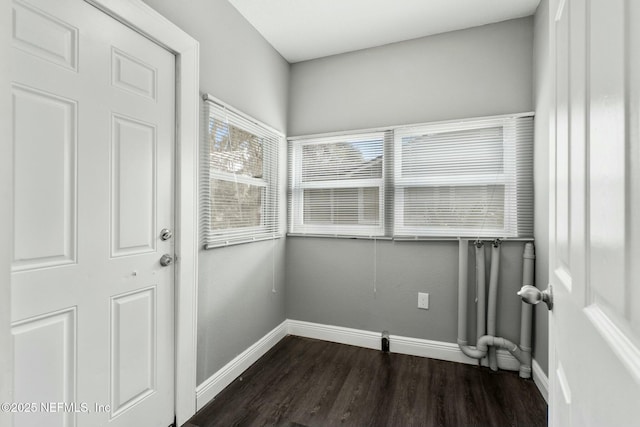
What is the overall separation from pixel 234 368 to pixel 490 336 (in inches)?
73.6

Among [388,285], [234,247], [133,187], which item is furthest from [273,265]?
[133,187]

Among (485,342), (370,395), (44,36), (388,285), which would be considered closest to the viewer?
(44,36)

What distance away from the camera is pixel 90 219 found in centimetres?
123

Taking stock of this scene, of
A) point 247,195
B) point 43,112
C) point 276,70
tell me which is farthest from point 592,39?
point 276,70

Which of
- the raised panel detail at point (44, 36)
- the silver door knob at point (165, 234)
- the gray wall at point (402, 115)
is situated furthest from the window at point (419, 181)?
the raised panel detail at point (44, 36)

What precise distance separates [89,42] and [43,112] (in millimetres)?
366

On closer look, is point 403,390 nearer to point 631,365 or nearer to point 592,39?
point 631,365

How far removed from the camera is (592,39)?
52 centimetres

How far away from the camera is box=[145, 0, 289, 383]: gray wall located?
1.82m

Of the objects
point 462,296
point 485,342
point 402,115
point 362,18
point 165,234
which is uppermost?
point 362,18

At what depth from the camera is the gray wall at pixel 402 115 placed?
2229 mm

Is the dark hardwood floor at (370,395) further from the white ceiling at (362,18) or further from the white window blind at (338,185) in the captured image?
the white ceiling at (362,18)

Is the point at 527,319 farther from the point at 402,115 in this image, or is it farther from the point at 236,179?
the point at 236,179

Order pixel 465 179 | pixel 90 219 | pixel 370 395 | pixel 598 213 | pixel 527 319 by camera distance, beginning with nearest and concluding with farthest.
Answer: pixel 598 213
pixel 90 219
pixel 370 395
pixel 527 319
pixel 465 179
